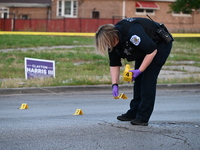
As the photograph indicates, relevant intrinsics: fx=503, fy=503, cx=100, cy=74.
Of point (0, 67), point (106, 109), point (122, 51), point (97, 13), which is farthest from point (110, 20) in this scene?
point (122, 51)

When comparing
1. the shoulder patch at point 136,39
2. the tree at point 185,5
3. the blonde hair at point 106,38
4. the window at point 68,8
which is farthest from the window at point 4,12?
the shoulder patch at point 136,39

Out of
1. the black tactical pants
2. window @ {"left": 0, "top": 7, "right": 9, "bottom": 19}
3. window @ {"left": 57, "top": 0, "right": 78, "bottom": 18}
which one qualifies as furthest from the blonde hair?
window @ {"left": 0, "top": 7, "right": 9, "bottom": 19}

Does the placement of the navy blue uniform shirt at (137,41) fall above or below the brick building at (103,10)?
below

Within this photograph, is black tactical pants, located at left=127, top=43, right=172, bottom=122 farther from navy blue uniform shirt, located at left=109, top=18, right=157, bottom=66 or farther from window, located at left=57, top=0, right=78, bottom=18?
window, located at left=57, top=0, right=78, bottom=18

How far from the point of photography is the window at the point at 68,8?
47875 mm

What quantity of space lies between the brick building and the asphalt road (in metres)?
37.1

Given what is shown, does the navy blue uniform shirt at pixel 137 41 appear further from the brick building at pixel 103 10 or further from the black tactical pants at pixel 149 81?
the brick building at pixel 103 10

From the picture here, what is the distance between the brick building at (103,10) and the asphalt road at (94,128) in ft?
122

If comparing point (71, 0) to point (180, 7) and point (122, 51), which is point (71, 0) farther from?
point (122, 51)

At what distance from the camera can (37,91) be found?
40.1ft

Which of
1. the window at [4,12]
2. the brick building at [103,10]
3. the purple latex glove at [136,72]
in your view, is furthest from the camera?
the window at [4,12]

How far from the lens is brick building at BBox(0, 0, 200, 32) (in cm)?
4688

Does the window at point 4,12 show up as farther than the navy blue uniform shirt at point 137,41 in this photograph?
Yes

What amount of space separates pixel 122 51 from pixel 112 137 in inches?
43.3
